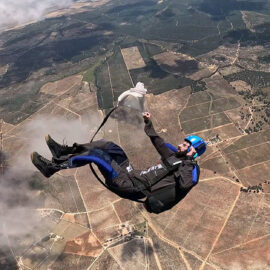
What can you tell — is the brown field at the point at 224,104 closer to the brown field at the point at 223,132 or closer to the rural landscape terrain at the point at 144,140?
the rural landscape terrain at the point at 144,140

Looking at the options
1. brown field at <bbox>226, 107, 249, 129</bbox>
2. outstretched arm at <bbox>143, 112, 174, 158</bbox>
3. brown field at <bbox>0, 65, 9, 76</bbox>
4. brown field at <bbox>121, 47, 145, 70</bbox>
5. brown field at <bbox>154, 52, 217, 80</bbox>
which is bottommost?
brown field at <bbox>226, 107, 249, 129</bbox>

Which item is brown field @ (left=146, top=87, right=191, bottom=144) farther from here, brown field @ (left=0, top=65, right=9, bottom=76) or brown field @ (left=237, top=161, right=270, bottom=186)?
brown field @ (left=0, top=65, right=9, bottom=76)

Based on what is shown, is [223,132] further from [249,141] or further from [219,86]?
[219,86]

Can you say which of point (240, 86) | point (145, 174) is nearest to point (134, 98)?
point (145, 174)

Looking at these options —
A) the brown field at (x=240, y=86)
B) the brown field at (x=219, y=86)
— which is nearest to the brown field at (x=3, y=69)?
the brown field at (x=219, y=86)

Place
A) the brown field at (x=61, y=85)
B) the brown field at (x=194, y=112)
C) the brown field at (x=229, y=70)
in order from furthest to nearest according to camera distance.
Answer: the brown field at (x=61, y=85) < the brown field at (x=229, y=70) < the brown field at (x=194, y=112)

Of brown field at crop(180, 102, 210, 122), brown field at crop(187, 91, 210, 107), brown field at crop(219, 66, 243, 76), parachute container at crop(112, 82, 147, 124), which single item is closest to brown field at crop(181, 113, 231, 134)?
brown field at crop(180, 102, 210, 122)
